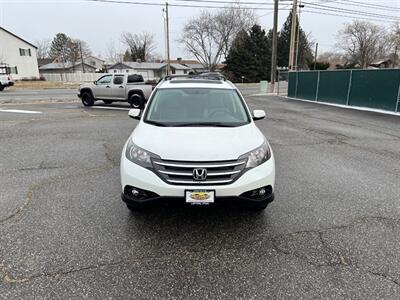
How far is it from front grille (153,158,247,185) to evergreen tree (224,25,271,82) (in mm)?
50879

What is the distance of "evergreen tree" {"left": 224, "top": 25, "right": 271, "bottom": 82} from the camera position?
51.0 m

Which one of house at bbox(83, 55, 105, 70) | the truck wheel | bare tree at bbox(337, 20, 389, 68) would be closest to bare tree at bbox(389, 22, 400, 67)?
bare tree at bbox(337, 20, 389, 68)

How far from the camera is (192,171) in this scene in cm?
286

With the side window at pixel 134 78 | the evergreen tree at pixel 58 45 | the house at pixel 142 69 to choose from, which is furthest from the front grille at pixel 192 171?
the evergreen tree at pixel 58 45

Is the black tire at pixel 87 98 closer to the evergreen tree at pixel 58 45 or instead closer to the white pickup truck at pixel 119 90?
the white pickup truck at pixel 119 90

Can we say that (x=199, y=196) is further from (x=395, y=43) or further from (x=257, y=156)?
(x=395, y=43)

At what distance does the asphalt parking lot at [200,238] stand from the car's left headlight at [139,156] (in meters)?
0.79

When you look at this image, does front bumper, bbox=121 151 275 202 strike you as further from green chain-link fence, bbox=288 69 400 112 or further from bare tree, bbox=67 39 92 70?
bare tree, bbox=67 39 92 70

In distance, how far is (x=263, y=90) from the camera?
86.7 ft

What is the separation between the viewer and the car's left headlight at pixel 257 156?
3.02 meters

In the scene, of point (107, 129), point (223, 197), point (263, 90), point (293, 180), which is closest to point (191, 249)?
point (223, 197)

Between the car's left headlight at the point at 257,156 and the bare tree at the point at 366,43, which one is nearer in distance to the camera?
the car's left headlight at the point at 257,156

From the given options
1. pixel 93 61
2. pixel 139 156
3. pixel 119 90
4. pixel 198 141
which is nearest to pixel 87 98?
pixel 119 90

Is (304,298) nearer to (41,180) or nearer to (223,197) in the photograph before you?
(223,197)
